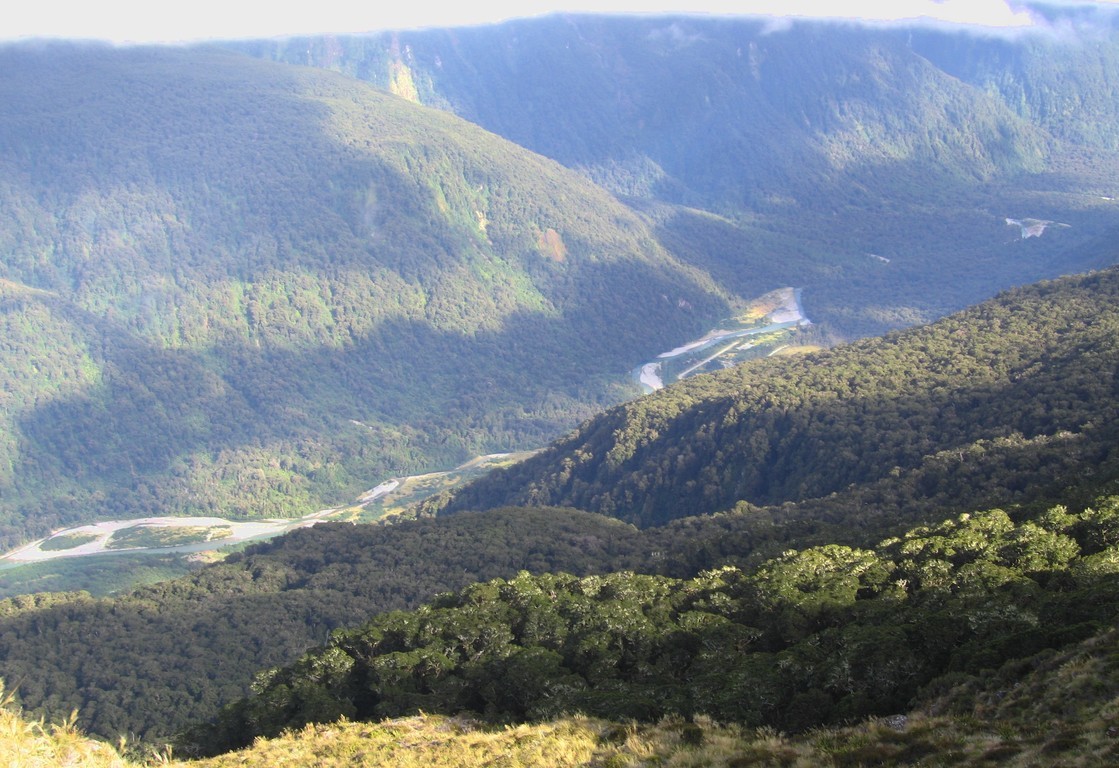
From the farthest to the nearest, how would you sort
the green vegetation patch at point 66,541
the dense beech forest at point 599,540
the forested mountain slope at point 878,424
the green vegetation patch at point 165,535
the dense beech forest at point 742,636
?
the green vegetation patch at point 66,541 < the green vegetation patch at point 165,535 < the forested mountain slope at point 878,424 < the dense beech forest at point 599,540 < the dense beech forest at point 742,636

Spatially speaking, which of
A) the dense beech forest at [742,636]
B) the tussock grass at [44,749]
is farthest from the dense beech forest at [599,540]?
the tussock grass at [44,749]

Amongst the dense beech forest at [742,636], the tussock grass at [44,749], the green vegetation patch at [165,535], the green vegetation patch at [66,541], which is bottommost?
the green vegetation patch at [165,535]

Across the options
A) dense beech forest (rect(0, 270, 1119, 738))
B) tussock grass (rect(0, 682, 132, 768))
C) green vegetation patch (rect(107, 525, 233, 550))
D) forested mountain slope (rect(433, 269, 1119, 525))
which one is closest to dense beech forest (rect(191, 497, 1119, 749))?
dense beech forest (rect(0, 270, 1119, 738))

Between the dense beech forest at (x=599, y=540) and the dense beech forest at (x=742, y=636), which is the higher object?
the dense beech forest at (x=742, y=636)

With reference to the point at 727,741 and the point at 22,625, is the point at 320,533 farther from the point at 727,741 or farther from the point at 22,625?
the point at 727,741

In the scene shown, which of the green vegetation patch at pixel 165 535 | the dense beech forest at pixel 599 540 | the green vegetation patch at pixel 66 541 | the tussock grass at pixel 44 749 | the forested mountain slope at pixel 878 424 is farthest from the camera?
the green vegetation patch at pixel 66 541

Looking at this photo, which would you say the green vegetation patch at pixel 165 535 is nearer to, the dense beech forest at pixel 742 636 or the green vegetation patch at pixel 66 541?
the green vegetation patch at pixel 66 541

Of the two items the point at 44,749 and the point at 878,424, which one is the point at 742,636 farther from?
the point at 878,424
